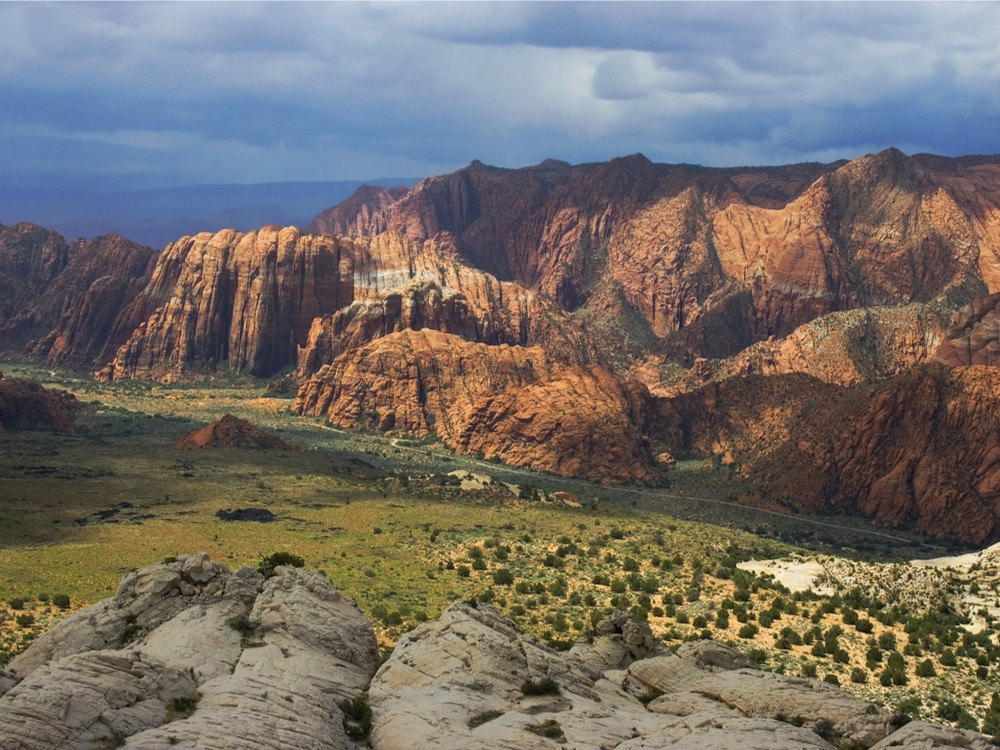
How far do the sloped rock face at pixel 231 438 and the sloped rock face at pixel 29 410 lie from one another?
2053 centimetres

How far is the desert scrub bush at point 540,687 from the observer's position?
3438 centimetres

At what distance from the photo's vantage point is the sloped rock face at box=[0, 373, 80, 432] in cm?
13875

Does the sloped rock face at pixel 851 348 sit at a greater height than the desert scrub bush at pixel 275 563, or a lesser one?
greater

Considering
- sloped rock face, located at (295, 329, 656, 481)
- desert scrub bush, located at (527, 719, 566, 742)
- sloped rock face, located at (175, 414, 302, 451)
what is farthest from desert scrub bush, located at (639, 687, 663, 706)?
sloped rock face, located at (295, 329, 656, 481)

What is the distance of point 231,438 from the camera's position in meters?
127

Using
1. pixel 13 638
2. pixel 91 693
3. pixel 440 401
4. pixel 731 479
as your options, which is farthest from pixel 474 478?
pixel 91 693

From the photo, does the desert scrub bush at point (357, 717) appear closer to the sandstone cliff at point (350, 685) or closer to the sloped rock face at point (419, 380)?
the sandstone cliff at point (350, 685)

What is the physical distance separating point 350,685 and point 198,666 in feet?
13.9

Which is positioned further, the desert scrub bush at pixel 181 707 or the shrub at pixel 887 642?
the shrub at pixel 887 642

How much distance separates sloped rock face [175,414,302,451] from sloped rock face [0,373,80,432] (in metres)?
20.5

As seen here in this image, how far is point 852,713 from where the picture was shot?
32156 millimetres

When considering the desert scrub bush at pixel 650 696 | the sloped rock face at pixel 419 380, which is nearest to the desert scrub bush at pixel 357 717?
the desert scrub bush at pixel 650 696

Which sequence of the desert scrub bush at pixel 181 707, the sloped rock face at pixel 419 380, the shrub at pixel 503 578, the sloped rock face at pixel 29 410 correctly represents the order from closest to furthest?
the desert scrub bush at pixel 181 707 → the shrub at pixel 503 578 → the sloped rock face at pixel 29 410 → the sloped rock face at pixel 419 380

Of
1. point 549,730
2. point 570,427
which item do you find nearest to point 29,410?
point 570,427
